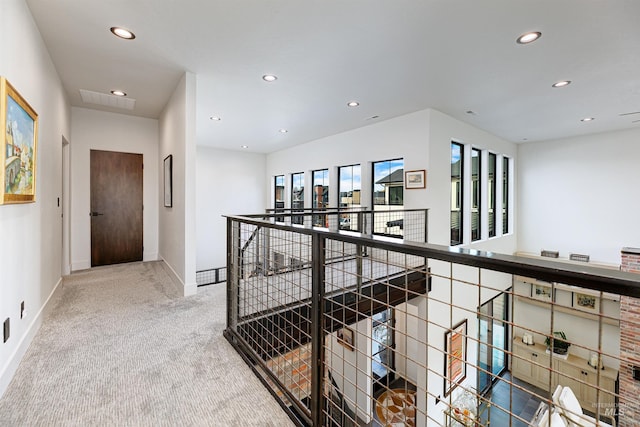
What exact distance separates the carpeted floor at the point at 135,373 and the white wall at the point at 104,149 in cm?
192

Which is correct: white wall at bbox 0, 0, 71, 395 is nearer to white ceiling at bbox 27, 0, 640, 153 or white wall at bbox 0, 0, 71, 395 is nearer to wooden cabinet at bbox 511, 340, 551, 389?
white ceiling at bbox 27, 0, 640, 153

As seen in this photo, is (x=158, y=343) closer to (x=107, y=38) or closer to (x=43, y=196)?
(x=43, y=196)

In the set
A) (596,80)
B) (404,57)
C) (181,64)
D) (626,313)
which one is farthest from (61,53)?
(626,313)

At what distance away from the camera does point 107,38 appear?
2.82 meters

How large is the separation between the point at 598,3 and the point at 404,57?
59.6 inches

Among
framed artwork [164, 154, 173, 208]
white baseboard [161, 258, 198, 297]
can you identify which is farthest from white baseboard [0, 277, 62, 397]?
framed artwork [164, 154, 173, 208]

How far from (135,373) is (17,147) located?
181 cm

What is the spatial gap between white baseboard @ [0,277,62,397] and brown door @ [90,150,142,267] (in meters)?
2.13

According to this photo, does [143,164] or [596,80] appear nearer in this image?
[596,80]

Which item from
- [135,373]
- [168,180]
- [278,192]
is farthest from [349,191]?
[135,373]

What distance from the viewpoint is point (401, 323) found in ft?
18.7

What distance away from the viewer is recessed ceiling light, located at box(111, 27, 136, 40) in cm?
266

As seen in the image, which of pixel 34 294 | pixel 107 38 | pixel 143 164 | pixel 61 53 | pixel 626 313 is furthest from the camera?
pixel 143 164

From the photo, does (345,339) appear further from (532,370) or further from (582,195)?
(582,195)
